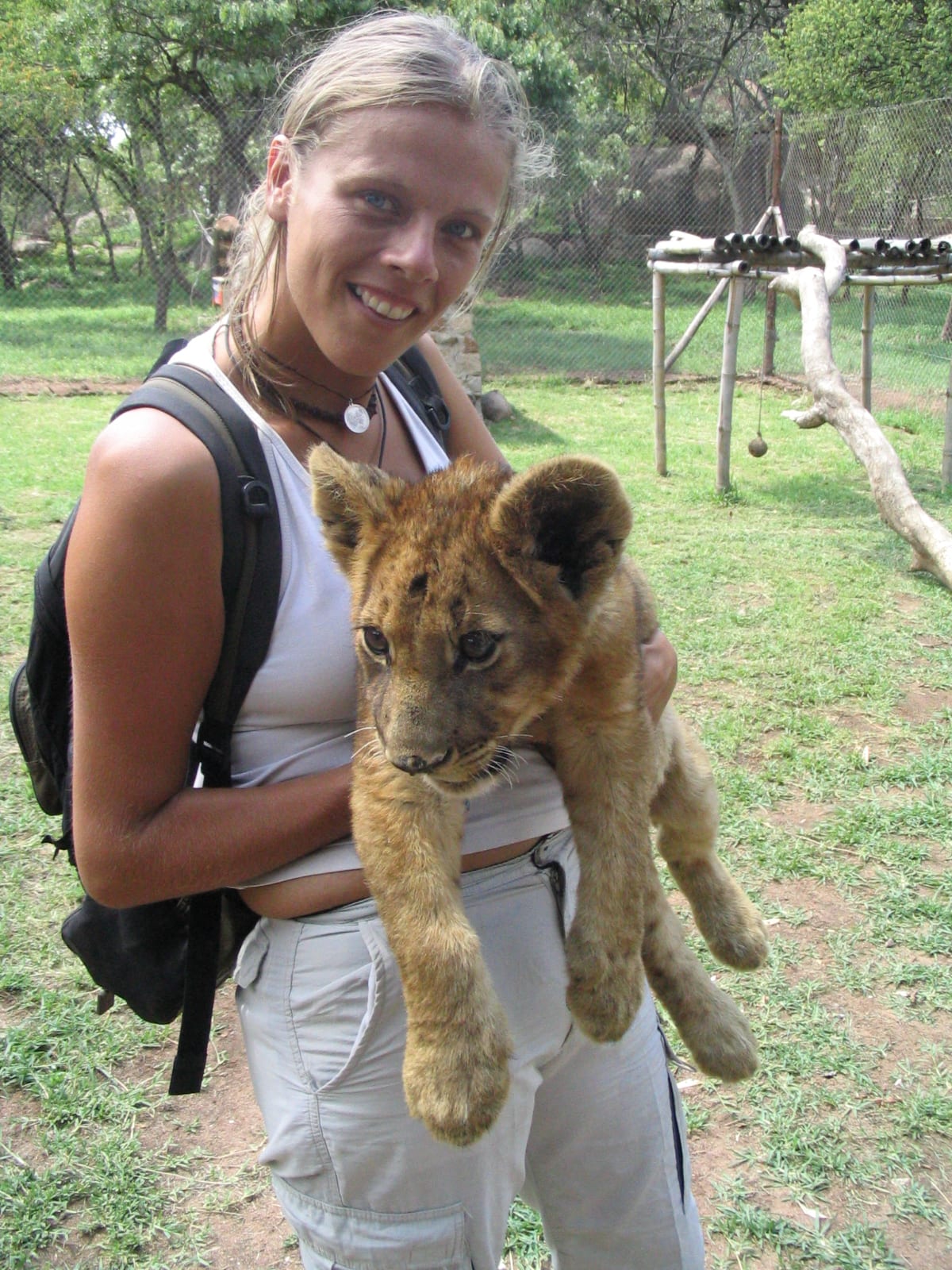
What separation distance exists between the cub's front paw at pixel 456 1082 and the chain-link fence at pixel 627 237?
12643 millimetres

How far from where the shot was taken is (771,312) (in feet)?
55.5

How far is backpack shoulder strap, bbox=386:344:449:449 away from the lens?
9.02ft

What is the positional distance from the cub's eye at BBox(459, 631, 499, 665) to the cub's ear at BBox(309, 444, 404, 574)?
0.99 ft

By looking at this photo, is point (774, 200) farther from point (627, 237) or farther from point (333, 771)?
point (333, 771)

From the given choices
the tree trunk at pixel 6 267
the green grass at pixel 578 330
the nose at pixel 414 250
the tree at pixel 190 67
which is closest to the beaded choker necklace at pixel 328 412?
the nose at pixel 414 250

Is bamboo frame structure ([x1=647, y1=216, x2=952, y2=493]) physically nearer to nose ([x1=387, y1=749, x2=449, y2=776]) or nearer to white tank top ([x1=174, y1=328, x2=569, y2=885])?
white tank top ([x1=174, y1=328, x2=569, y2=885])

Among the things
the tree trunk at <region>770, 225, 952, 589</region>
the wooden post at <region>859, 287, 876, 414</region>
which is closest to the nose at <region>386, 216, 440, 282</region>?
the tree trunk at <region>770, 225, 952, 589</region>

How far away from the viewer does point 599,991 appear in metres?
2.26

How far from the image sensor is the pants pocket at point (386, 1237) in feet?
6.75

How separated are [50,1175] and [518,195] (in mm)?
3362

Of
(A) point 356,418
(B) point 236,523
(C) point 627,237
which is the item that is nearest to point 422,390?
(A) point 356,418

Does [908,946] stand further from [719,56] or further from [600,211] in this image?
[719,56]

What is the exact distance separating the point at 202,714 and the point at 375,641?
38cm

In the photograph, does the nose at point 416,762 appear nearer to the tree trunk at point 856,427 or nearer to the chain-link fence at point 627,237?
the tree trunk at point 856,427
